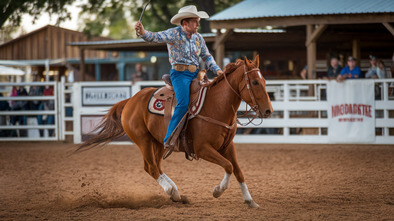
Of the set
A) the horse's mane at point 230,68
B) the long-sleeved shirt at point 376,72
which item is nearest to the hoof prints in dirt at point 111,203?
the horse's mane at point 230,68

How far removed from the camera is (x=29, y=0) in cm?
1527

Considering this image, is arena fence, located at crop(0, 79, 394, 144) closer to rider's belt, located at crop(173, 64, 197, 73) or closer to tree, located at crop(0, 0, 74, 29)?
tree, located at crop(0, 0, 74, 29)

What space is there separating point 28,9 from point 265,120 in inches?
365

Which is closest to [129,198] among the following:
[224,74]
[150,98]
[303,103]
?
[150,98]

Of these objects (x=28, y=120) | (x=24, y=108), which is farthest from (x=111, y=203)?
(x=28, y=120)

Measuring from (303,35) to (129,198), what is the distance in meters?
12.2

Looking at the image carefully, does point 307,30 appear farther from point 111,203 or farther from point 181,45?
point 111,203

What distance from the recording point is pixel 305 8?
1356 cm

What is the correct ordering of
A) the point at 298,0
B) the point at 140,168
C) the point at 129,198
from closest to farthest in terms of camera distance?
the point at 129,198, the point at 140,168, the point at 298,0

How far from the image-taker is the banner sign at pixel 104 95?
40.4 feet

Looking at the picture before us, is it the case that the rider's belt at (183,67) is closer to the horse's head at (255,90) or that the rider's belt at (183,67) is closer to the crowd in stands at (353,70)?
the horse's head at (255,90)

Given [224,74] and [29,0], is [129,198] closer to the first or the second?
[224,74]

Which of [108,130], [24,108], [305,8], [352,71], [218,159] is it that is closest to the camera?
[218,159]

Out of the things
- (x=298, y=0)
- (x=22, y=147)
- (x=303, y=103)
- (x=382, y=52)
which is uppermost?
(x=298, y=0)
